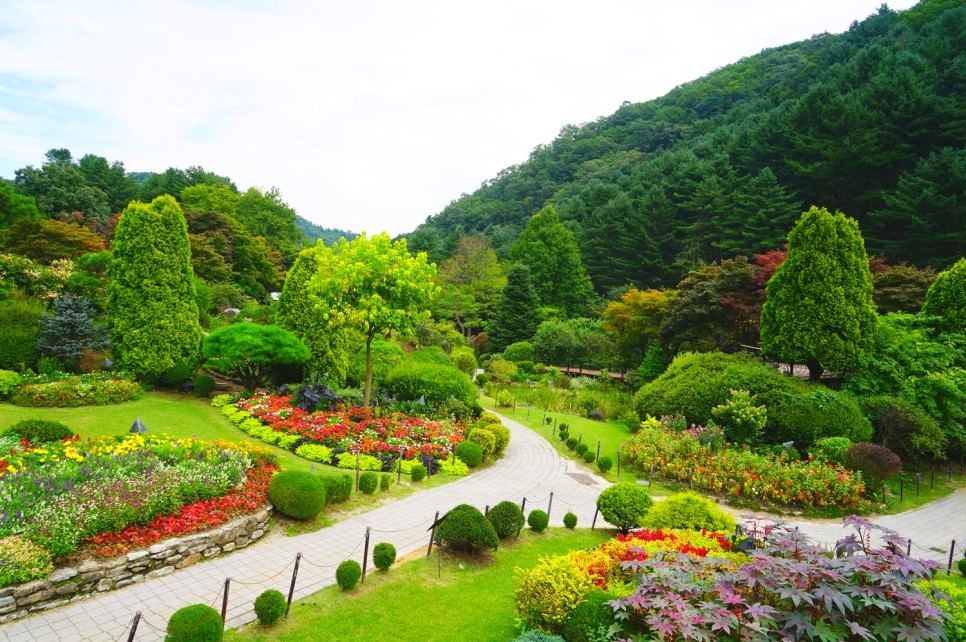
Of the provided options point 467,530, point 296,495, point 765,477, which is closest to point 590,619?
point 467,530

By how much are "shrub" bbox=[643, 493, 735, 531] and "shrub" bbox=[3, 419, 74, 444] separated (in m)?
12.9

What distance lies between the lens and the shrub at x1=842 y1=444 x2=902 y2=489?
1236 centimetres

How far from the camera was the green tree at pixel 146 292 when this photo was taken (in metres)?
16.2

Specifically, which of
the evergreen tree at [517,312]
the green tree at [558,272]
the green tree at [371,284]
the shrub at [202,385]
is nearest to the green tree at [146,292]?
the shrub at [202,385]

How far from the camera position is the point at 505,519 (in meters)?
8.90

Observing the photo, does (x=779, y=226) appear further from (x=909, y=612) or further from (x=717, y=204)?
(x=909, y=612)

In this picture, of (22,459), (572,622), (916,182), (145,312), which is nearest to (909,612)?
(572,622)

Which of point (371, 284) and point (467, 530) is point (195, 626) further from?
point (371, 284)

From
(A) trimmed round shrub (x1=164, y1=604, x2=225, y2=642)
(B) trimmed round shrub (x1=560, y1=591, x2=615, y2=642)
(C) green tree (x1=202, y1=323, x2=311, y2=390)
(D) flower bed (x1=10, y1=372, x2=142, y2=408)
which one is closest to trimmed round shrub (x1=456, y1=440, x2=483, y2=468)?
(C) green tree (x1=202, y1=323, x2=311, y2=390)

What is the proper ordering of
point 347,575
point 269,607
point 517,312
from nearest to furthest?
1. point 269,607
2. point 347,575
3. point 517,312

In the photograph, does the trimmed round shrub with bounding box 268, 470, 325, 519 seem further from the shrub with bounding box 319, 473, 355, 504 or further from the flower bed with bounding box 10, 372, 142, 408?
the flower bed with bounding box 10, 372, 142, 408

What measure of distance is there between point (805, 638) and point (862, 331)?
15.5 m

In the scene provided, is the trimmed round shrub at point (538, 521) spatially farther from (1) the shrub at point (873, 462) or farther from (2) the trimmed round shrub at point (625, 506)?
(1) the shrub at point (873, 462)

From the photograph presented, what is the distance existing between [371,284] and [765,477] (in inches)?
514
